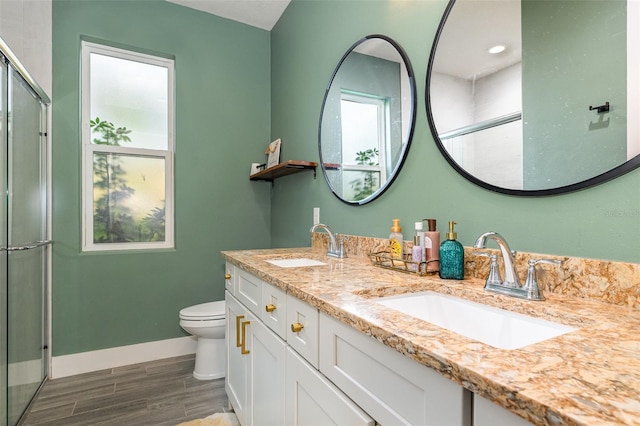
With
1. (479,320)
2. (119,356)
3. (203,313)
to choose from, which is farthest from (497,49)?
(119,356)

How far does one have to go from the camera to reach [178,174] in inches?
107

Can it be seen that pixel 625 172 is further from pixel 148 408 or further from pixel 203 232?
pixel 203 232

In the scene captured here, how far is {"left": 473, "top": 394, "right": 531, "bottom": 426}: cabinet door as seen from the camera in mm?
445

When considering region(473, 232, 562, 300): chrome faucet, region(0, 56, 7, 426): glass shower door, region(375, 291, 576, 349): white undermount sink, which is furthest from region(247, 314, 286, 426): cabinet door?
region(0, 56, 7, 426): glass shower door

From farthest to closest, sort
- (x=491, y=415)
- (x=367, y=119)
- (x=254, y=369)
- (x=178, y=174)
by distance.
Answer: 1. (x=178, y=174)
2. (x=367, y=119)
3. (x=254, y=369)
4. (x=491, y=415)

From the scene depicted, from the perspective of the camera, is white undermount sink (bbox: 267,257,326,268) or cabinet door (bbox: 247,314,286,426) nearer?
cabinet door (bbox: 247,314,286,426)

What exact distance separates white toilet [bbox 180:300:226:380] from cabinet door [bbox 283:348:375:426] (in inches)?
50.9

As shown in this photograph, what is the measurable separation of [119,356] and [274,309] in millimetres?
1981

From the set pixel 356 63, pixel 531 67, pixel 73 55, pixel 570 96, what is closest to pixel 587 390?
pixel 570 96

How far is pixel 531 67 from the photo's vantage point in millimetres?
1025

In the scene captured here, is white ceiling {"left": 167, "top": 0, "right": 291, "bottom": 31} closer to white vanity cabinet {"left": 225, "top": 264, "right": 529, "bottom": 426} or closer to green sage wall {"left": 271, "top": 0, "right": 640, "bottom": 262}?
green sage wall {"left": 271, "top": 0, "right": 640, "bottom": 262}

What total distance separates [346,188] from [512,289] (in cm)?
113

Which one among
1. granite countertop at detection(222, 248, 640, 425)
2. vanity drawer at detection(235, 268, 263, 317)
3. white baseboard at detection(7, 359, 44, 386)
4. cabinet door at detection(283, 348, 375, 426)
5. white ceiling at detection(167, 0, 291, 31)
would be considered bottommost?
white baseboard at detection(7, 359, 44, 386)

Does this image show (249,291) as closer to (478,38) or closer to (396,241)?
(396,241)
